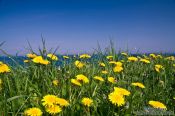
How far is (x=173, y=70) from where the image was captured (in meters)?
5.27

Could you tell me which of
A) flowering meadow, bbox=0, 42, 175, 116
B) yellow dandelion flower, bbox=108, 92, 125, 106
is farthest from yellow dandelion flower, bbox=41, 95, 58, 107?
yellow dandelion flower, bbox=108, 92, 125, 106

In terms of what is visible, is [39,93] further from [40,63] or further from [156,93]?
[156,93]

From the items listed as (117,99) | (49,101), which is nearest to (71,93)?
(117,99)

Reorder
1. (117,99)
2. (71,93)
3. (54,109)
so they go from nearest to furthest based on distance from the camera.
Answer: (54,109) → (117,99) → (71,93)

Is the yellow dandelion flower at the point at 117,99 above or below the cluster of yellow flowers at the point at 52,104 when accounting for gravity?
below

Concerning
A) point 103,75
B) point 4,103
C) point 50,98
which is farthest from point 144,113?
point 103,75

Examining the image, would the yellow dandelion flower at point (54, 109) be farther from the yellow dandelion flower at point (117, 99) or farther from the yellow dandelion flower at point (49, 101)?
the yellow dandelion flower at point (117, 99)

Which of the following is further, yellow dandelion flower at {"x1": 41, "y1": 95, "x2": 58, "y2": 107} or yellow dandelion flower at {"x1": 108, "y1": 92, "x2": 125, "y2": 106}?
yellow dandelion flower at {"x1": 108, "y1": 92, "x2": 125, "y2": 106}

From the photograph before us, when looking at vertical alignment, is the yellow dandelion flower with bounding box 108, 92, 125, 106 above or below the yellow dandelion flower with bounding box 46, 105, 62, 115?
below

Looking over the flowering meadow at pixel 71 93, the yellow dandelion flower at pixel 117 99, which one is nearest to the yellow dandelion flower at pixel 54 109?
the flowering meadow at pixel 71 93

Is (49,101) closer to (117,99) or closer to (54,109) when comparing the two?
(54,109)

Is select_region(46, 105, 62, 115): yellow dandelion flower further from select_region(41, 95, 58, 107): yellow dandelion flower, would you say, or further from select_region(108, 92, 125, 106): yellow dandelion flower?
select_region(108, 92, 125, 106): yellow dandelion flower

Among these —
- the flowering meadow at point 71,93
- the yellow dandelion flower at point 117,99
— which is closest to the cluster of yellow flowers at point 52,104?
the flowering meadow at point 71,93

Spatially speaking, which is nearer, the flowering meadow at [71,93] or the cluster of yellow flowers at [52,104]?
the cluster of yellow flowers at [52,104]
